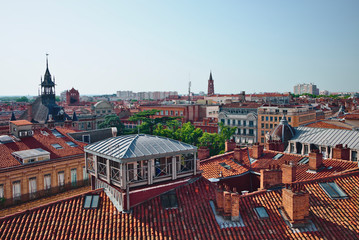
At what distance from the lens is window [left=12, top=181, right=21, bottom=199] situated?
28567 mm

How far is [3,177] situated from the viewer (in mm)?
28047

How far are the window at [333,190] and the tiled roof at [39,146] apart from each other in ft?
84.7

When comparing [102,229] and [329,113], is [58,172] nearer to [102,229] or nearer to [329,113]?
[102,229]

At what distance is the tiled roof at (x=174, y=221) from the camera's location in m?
13.8

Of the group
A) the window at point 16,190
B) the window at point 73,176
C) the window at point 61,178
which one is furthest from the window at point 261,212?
the window at point 73,176

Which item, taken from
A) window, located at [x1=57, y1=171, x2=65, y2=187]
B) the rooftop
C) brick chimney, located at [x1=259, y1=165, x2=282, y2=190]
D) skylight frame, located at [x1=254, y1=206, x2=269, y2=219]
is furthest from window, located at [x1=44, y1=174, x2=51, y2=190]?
skylight frame, located at [x1=254, y1=206, x2=269, y2=219]

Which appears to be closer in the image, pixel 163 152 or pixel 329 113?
pixel 163 152

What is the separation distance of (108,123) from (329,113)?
71695mm

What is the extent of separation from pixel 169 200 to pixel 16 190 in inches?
757

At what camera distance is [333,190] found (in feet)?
57.9

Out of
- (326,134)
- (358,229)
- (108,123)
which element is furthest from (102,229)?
(108,123)

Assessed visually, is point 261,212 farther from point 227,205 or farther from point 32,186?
point 32,186

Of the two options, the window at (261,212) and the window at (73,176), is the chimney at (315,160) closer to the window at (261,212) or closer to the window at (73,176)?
the window at (261,212)

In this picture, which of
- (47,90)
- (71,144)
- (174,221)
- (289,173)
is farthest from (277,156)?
(47,90)
